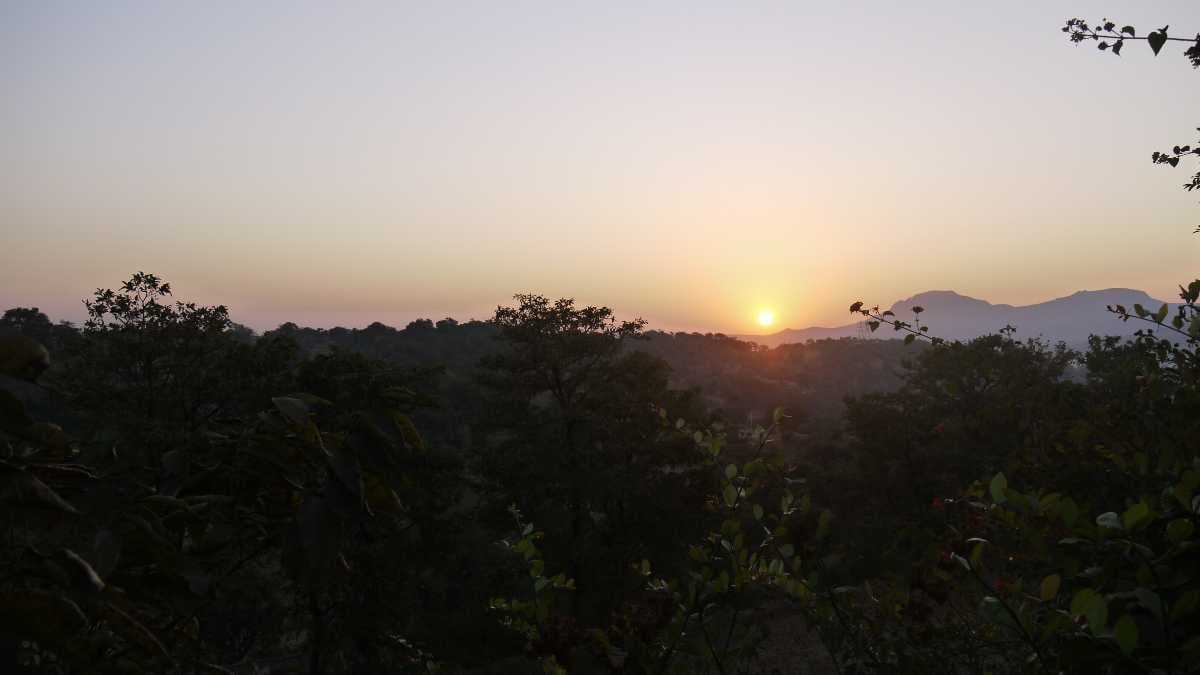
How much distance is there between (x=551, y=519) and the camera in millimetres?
23266

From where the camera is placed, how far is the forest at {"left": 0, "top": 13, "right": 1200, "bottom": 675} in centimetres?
141

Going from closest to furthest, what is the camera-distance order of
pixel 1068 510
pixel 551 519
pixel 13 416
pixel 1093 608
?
pixel 13 416
pixel 1093 608
pixel 1068 510
pixel 551 519

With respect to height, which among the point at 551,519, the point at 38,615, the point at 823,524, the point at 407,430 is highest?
the point at 407,430

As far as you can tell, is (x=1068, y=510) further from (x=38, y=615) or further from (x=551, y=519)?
(x=551, y=519)

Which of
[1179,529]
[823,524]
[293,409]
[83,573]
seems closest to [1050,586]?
[1179,529]

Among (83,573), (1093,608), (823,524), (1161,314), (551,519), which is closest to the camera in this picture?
(83,573)

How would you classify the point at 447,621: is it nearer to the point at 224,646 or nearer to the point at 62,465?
the point at 224,646

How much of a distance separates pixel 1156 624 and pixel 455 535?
2071 cm

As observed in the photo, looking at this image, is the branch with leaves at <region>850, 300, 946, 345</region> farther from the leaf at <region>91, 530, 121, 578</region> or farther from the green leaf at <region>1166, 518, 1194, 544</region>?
the leaf at <region>91, 530, 121, 578</region>

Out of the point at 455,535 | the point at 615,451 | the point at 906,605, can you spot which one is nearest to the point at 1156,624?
the point at 906,605

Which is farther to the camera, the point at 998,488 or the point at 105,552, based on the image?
the point at 998,488

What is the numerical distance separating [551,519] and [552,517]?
5.2 inches

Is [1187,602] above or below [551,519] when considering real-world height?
above

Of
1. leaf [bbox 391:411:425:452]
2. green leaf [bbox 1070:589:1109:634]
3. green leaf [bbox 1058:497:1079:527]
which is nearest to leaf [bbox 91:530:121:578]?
leaf [bbox 391:411:425:452]
